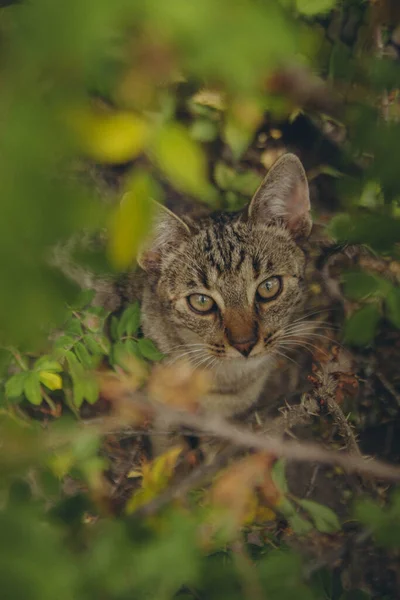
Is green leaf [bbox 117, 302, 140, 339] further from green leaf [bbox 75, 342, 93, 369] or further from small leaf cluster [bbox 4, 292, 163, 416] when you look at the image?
green leaf [bbox 75, 342, 93, 369]

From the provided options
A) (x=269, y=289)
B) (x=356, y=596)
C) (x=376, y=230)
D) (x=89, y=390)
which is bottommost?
(x=356, y=596)

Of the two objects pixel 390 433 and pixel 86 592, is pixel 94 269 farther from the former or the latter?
pixel 390 433

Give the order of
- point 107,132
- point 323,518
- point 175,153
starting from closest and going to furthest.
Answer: point 107,132
point 175,153
point 323,518

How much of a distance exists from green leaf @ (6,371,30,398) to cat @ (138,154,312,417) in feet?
1.99

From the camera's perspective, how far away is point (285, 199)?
209 centimetres

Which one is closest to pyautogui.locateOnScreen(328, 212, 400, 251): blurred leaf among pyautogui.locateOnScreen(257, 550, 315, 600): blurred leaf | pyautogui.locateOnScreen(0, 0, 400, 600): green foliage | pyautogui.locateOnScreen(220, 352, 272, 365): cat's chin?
pyautogui.locateOnScreen(0, 0, 400, 600): green foliage

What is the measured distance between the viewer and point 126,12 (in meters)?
0.47

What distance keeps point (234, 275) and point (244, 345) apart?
10.5 inches

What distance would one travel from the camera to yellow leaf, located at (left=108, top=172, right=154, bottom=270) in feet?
1.99

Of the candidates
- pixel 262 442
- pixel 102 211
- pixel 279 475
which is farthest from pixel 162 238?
pixel 102 211

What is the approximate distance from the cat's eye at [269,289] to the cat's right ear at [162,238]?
353 millimetres

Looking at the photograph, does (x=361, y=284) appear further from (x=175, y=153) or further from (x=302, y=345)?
(x=302, y=345)

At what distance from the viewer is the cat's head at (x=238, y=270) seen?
6.67ft

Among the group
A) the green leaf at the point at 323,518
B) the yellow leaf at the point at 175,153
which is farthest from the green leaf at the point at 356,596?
the yellow leaf at the point at 175,153
